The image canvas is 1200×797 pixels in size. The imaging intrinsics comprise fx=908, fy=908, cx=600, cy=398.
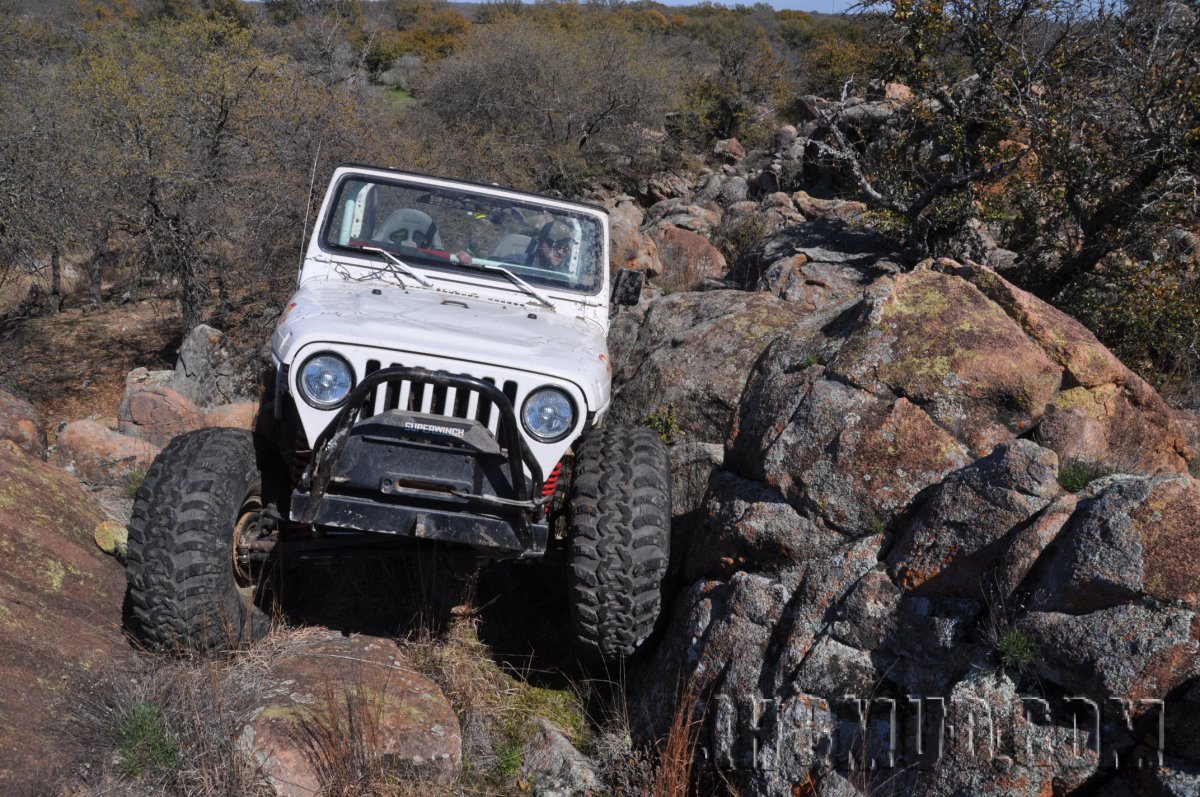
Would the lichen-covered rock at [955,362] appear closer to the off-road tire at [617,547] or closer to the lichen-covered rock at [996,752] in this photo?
the off-road tire at [617,547]

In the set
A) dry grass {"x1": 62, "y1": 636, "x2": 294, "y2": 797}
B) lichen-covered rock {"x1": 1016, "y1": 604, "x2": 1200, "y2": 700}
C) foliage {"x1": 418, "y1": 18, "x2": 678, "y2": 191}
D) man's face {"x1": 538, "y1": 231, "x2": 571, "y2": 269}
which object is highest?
foliage {"x1": 418, "y1": 18, "x2": 678, "y2": 191}

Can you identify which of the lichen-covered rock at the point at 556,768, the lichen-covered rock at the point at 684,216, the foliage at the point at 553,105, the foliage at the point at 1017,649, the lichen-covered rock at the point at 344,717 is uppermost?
the foliage at the point at 553,105

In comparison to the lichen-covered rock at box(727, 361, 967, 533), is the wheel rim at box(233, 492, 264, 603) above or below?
below

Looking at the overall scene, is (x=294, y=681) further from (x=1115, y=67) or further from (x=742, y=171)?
(x=742, y=171)

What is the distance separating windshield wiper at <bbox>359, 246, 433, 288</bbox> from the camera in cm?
466

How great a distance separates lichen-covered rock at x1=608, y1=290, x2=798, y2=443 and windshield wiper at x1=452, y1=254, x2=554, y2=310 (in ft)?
4.57

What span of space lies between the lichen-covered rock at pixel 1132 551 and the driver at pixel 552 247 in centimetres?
297

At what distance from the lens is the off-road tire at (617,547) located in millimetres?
3717

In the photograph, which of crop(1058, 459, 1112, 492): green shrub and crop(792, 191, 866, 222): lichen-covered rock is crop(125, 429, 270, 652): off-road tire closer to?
crop(1058, 459, 1112, 492): green shrub

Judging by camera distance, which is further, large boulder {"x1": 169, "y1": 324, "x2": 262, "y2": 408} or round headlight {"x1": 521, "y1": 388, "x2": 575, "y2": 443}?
large boulder {"x1": 169, "y1": 324, "x2": 262, "y2": 408}

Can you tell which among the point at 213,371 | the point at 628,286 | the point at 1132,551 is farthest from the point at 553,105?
the point at 1132,551

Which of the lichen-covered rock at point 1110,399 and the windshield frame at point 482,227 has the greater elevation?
the windshield frame at point 482,227

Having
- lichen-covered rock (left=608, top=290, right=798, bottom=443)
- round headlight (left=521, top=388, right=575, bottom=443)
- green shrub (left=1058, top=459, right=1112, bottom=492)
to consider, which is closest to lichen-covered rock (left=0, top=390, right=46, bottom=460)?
lichen-covered rock (left=608, top=290, right=798, bottom=443)

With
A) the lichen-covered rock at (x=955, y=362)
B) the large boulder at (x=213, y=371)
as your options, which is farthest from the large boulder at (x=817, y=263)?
the large boulder at (x=213, y=371)
